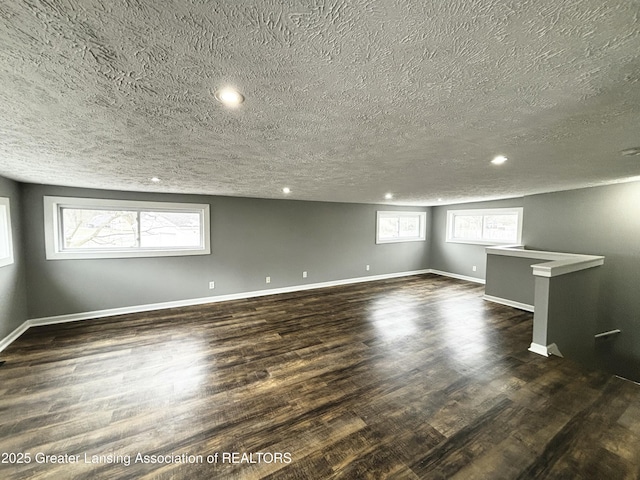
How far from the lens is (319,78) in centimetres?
105

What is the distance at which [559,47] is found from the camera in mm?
871

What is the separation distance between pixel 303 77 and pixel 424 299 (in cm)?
493

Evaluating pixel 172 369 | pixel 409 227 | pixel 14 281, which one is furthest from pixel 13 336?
pixel 409 227

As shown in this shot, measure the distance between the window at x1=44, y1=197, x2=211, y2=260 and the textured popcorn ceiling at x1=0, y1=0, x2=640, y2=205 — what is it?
78.9 inches

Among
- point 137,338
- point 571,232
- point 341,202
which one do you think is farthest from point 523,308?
point 137,338

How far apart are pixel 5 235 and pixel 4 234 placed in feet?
0.08

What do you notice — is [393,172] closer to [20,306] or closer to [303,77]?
[303,77]

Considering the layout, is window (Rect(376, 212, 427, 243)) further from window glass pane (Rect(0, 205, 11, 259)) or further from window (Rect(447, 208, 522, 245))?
window glass pane (Rect(0, 205, 11, 259))

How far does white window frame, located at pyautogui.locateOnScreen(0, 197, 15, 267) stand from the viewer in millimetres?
3055

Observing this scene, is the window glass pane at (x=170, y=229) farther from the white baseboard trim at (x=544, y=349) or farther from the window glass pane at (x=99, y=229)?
the white baseboard trim at (x=544, y=349)

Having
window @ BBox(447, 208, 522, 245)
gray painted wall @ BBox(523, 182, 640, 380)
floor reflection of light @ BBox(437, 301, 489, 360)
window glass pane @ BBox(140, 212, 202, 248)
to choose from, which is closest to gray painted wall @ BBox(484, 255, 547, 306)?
floor reflection of light @ BBox(437, 301, 489, 360)

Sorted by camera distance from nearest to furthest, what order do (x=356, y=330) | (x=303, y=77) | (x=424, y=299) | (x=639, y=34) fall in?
(x=639, y=34)
(x=303, y=77)
(x=356, y=330)
(x=424, y=299)

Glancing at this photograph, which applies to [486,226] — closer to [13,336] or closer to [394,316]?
[394,316]

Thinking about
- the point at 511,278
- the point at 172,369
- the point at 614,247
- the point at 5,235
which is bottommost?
the point at 172,369
